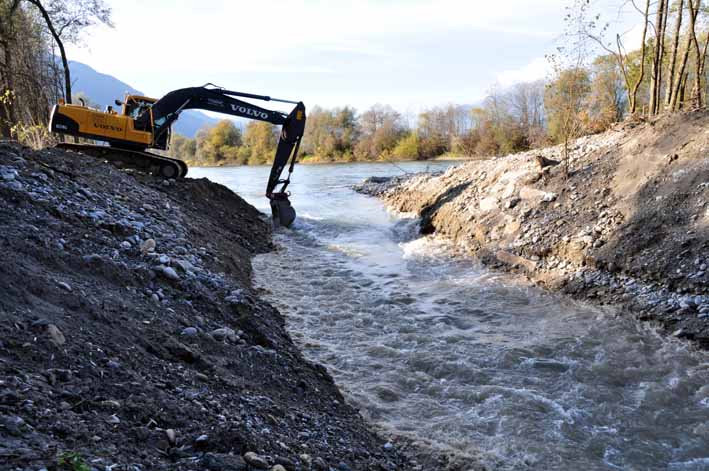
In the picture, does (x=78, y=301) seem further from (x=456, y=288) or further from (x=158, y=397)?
(x=456, y=288)

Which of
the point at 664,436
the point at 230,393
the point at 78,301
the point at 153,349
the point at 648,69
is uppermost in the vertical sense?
the point at 648,69

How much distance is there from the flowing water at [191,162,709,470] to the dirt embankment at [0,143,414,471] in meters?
0.75

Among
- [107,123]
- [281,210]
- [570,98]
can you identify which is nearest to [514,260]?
[570,98]

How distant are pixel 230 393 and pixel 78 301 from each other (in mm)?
1426

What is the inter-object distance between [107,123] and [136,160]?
1.23 m

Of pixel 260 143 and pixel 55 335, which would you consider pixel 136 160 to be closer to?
pixel 55 335

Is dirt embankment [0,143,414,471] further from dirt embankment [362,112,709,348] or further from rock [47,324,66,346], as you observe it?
dirt embankment [362,112,709,348]

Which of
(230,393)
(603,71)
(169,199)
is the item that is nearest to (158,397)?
(230,393)

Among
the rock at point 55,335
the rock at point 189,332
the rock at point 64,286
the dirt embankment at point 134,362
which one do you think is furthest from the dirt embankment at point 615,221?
the rock at point 64,286

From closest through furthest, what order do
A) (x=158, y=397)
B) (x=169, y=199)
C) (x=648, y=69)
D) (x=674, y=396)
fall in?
1. (x=158, y=397)
2. (x=674, y=396)
3. (x=169, y=199)
4. (x=648, y=69)

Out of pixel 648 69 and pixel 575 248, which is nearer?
pixel 575 248

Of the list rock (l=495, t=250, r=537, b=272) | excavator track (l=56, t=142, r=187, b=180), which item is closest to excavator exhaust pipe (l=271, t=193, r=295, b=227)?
excavator track (l=56, t=142, r=187, b=180)

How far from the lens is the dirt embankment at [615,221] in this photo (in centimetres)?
688

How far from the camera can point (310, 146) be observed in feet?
221
